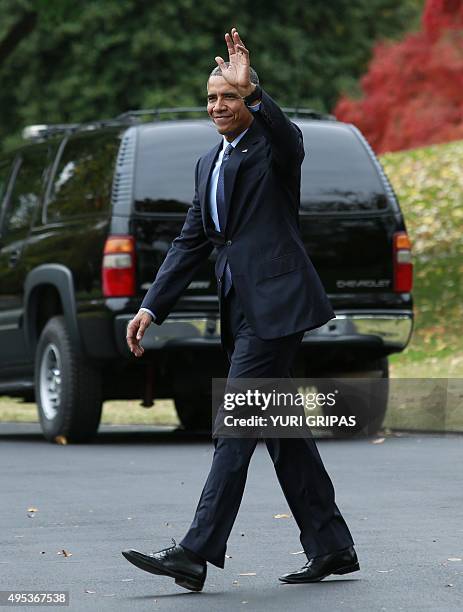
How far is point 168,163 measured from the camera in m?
12.4

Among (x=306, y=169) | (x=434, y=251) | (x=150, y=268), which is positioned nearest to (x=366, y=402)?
(x=306, y=169)

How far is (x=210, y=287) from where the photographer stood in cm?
1220

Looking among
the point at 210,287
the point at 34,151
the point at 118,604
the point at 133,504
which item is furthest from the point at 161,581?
the point at 34,151

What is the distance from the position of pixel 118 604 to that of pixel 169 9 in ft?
113

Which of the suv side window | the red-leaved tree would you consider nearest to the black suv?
the suv side window

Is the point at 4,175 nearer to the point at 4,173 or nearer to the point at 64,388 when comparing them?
the point at 4,173

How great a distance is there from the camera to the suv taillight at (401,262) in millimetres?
12617

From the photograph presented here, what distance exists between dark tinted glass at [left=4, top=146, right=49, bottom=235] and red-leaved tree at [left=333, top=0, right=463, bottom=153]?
72.9 ft

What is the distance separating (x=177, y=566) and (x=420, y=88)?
3100 centimetres

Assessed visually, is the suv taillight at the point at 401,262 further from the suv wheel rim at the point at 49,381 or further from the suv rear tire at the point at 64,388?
the suv wheel rim at the point at 49,381

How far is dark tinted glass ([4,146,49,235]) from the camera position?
13500 millimetres

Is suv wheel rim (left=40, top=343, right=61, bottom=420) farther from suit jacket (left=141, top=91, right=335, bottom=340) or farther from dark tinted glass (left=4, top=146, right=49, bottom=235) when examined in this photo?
suit jacket (left=141, top=91, right=335, bottom=340)

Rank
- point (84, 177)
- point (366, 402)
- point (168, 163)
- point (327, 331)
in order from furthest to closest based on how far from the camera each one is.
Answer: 1. point (366, 402)
2. point (84, 177)
3. point (168, 163)
4. point (327, 331)

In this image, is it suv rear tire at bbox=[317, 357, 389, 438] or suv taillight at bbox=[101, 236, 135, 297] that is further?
suv rear tire at bbox=[317, 357, 389, 438]
